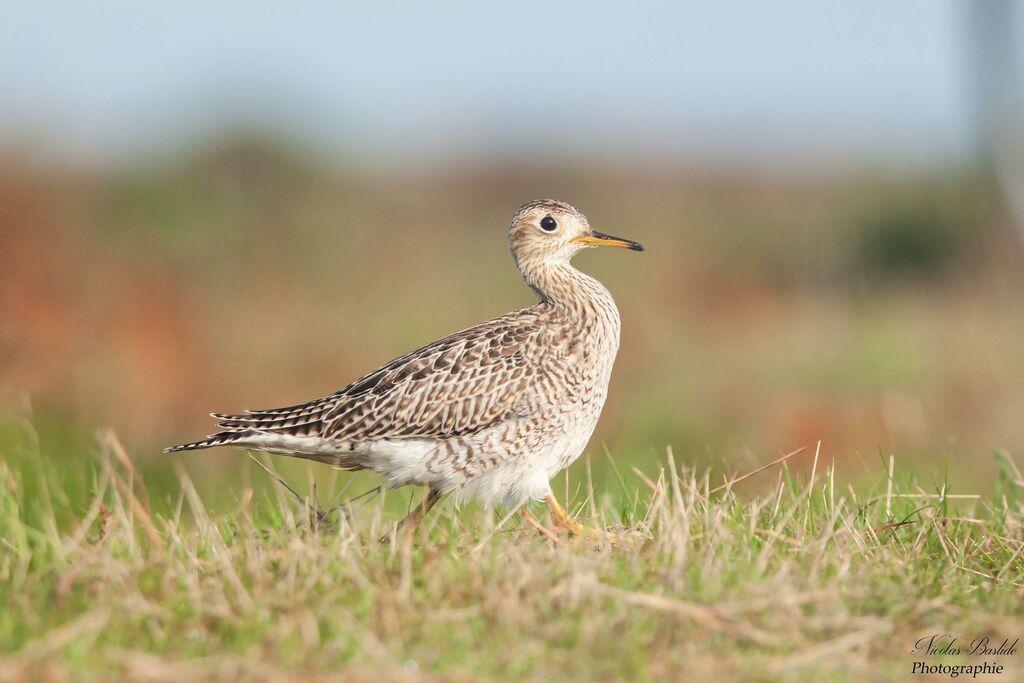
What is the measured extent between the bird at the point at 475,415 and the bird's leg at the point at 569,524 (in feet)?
0.05

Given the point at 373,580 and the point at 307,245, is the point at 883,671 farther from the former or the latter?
the point at 307,245

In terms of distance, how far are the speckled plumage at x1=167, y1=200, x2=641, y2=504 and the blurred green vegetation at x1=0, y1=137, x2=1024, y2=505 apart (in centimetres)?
135

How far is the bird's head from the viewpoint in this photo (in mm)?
8055

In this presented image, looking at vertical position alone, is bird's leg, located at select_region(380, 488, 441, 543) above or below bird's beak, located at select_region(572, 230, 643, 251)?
below

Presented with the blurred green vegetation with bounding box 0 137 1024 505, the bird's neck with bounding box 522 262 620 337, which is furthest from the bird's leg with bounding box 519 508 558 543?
the blurred green vegetation with bounding box 0 137 1024 505

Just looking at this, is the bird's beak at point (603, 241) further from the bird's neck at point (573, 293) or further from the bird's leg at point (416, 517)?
the bird's leg at point (416, 517)

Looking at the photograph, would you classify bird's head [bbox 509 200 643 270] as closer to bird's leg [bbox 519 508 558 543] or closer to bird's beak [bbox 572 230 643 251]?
bird's beak [bbox 572 230 643 251]

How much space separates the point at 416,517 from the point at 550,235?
201cm

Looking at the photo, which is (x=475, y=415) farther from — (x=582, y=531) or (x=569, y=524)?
(x=582, y=531)

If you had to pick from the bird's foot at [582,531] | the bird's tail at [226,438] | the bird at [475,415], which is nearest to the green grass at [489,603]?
the bird's foot at [582,531]

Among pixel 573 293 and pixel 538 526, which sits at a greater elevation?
pixel 573 293

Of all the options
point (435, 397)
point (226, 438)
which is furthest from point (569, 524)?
point (226, 438)

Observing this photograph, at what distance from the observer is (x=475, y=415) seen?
7.23 meters

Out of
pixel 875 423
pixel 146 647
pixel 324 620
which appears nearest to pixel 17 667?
pixel 146 647
